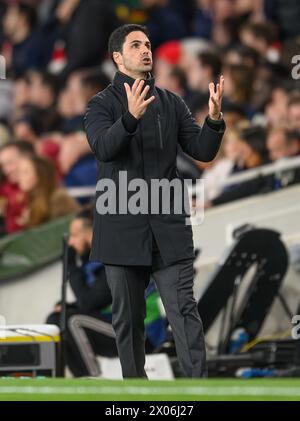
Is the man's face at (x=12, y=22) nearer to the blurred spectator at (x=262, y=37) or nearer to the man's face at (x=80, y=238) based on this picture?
the blurred spectator at (x=262, y=37)

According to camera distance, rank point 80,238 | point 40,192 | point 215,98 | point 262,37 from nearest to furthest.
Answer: point 215,98
point 80,238
point 40,192
point 262,37

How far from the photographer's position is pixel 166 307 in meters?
8.57

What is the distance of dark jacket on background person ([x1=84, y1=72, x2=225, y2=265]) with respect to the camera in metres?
8.46

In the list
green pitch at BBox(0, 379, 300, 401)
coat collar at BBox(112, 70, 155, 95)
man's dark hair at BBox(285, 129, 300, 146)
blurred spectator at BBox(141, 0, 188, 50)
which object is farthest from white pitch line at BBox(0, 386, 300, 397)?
blurred spectator at BBox(141, 0, 188, 50)

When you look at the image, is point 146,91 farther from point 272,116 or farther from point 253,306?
point 272,116

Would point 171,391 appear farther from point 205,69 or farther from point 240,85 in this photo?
point 205,69

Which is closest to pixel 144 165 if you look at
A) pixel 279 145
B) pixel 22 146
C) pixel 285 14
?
pixel 279 145

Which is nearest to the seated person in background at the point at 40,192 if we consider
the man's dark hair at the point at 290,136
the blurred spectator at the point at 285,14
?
the man's dark hair at the point at 290,136

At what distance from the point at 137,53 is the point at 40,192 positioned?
15.9ft

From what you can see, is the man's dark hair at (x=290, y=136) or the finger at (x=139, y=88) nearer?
the finger at (x=139, y=88)

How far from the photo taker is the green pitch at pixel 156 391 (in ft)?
24.7

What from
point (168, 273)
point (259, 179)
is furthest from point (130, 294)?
point (259, 179)

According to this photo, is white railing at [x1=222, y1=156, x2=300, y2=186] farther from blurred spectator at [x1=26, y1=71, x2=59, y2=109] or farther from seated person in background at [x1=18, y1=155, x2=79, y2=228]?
blurred spectator at [x1=26, y1=71, x2=59, y2=109]

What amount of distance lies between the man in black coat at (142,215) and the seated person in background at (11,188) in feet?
16.3
